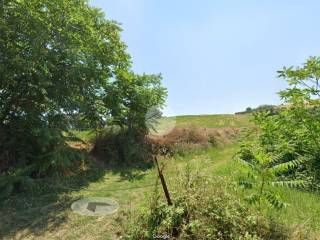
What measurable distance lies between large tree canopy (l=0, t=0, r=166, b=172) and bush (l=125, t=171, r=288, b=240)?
20.4 ft

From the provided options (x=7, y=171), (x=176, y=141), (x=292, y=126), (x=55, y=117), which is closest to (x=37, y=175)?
(x=7, y=171)

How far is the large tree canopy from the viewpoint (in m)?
13.2

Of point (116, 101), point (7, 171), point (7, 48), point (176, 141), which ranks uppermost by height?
point (7, 48)

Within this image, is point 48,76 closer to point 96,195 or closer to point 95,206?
point 96,195

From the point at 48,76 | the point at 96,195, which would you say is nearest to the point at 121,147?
the point at 48,76

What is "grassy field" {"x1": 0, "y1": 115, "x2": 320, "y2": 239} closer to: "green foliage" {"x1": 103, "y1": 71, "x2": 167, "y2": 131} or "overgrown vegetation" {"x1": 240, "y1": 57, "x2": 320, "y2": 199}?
"overgrown vegetation" {"x1": 240, "y1": 57, "x2": 320, "y2": 199}

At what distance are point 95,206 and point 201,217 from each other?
13.1 feet

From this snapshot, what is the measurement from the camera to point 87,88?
614 inches

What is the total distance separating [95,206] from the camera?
1055cm

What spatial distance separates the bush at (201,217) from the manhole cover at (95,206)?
1.92 meters

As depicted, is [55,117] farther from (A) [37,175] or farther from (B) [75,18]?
(B) [75,18]

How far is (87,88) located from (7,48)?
11.3 ft

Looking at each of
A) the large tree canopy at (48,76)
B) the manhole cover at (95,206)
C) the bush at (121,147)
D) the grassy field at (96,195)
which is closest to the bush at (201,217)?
the grassy field at (96,195)

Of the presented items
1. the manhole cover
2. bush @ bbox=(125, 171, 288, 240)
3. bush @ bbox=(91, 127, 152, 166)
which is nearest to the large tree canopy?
bush @ bbox=(91, 127, 152, 166)
